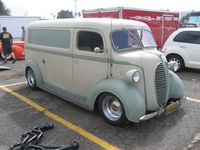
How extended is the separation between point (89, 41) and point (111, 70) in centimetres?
89

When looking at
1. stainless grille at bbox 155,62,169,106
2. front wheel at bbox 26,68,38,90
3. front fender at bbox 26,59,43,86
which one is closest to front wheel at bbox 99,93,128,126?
stainless grille at bbox 155,62,169,106

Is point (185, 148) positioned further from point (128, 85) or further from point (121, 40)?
point (121, 40)

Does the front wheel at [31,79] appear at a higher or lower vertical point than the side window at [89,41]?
lower

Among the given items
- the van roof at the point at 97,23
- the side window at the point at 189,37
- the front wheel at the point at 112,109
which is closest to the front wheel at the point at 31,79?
the van roof at the point at 97,23

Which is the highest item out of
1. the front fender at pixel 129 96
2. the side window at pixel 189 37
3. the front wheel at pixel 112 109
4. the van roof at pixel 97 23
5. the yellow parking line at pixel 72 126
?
the van roof at pixel 97 23

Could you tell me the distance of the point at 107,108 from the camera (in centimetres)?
509

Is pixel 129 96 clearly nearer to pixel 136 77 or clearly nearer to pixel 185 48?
pixel 136 77

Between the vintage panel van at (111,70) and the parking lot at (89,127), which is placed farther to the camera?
the vintage panel van at (111,70)

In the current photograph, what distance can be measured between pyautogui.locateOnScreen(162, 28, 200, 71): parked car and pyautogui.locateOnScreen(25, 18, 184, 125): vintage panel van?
4147 millimetres

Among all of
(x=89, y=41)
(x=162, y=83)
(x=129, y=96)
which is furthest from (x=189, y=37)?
(x=129, y=96)

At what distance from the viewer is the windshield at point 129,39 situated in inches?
202

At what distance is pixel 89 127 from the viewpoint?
4.92 metres

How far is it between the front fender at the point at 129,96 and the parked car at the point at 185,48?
5777 millimetres

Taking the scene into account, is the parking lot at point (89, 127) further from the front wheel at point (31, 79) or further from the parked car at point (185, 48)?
the parked car at point (185, 48)
